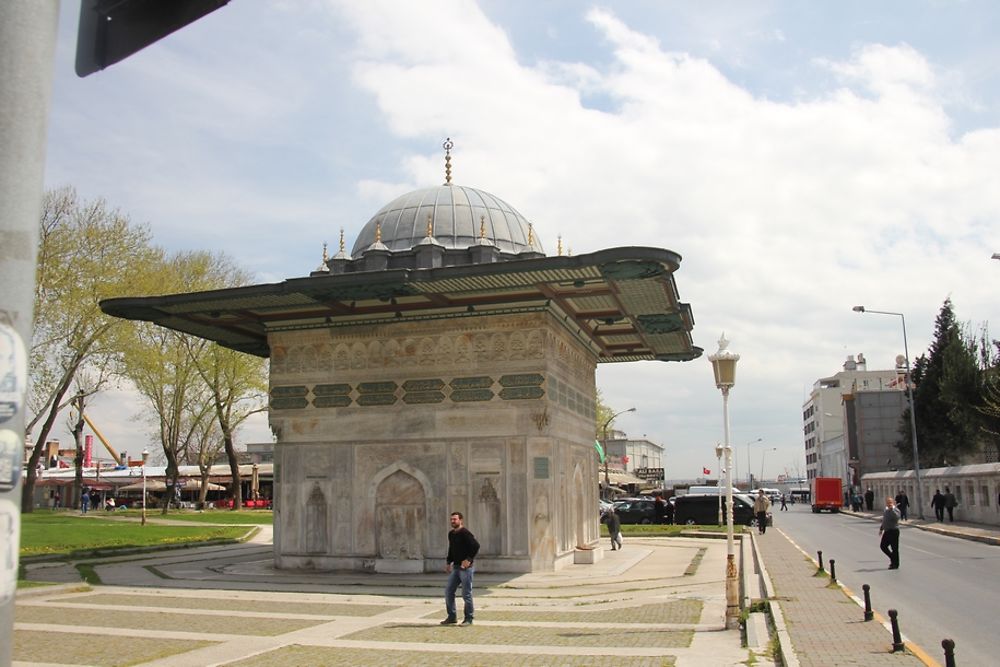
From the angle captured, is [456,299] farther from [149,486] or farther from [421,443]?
[149,486]

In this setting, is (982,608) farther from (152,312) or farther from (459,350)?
(152,312)

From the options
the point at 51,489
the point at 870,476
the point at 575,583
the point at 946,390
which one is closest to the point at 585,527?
the point at 575,583

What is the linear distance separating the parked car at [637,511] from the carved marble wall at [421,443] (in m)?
18.9

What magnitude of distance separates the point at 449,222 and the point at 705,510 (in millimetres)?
21479

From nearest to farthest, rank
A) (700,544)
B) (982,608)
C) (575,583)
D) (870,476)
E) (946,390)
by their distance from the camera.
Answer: (982,608) < (575,583) < (700,544) < (946,390) < (870,476)

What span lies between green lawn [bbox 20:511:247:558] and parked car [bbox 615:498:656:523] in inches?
652

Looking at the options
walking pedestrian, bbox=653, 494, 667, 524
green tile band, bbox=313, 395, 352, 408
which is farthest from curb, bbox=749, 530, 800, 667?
walking pedestrian, bbox=653, 494, 667, 524

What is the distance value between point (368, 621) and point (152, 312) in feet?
32.0

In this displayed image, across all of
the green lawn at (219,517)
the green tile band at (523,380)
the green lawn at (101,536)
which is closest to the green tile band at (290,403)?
the green tile band at (523,380)

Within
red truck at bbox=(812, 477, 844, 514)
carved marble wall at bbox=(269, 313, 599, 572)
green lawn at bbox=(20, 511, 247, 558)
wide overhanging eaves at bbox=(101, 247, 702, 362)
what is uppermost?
wide overhanging eaves at bbox=(101, 247, 702, 362)

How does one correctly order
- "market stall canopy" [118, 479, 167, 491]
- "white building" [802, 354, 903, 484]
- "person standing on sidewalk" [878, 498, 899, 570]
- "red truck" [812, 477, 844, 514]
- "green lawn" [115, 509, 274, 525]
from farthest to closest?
"white building" [802, 354, 903, 484] < "market stall canopy" [118, 479, 167, 491] < "red truck" [812, 477, 844, 514] < "green lawn" [115, 509, 274, 525] < "person standing on sidewalk" [878, 498, 899, 570]

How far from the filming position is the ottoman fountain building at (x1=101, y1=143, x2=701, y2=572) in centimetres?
1702

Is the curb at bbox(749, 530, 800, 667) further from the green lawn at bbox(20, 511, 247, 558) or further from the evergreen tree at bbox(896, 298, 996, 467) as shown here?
the evergreen tree at bbox(896, 298, 996, 467)

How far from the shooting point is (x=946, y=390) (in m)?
43.5
